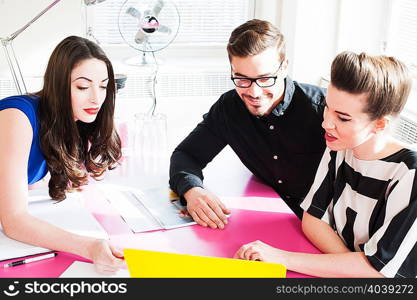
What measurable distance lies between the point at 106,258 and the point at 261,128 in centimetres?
79

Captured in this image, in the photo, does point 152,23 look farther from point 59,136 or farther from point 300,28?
point 59,136

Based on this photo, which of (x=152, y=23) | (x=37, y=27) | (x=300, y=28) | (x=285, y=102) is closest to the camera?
(x=285, y=102)

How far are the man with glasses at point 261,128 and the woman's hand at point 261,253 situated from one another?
251 millimetres

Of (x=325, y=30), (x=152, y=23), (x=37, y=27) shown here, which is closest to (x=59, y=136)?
(x=152, y=23)

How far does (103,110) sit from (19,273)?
687 mm

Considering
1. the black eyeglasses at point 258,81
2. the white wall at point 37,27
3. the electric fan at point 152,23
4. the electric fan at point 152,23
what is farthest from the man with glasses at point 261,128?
the white wall at point 37,27

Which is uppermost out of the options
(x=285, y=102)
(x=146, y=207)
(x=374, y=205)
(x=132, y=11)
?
(x=132, y=11)

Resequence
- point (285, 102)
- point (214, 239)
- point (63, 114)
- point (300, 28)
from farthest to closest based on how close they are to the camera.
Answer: point (300, 28) < point (285, 102) < point (63, 114) < point (214, 239)

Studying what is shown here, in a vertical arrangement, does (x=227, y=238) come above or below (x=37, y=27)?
below

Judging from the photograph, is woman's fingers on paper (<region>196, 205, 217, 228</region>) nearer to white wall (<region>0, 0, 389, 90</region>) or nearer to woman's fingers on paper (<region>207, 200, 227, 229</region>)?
woman's fingers on paper (<region>207, 200, 227, 229</region>)

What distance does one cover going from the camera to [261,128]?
1.95m

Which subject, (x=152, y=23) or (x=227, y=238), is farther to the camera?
(x=152, y=23)

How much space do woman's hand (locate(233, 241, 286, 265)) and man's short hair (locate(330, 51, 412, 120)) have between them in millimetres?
391

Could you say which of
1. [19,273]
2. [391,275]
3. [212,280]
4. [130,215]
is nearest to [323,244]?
[391,275]
